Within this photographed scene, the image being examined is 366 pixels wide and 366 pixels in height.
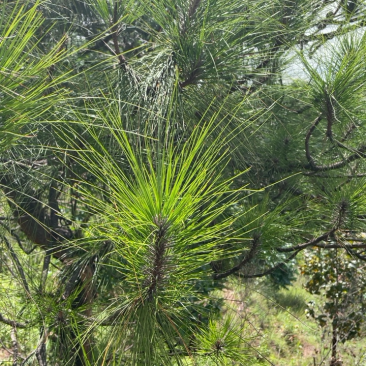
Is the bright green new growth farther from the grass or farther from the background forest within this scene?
the grass

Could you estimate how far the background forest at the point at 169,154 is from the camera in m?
1.12

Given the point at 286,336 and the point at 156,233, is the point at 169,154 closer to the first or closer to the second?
the point at 156,233

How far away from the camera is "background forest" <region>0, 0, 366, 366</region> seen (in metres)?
1.12

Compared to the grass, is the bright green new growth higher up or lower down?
higher up

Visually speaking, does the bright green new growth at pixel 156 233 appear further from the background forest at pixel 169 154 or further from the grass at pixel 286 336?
the grass at pixel 286 336

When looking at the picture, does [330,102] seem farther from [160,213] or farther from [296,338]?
[296,338]

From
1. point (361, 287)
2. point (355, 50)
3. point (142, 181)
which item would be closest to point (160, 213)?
point (142, 181)

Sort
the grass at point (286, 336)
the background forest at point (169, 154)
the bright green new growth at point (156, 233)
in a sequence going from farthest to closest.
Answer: the grass at point (286, 336), the background forest at point (169, 154), the bright green new growth at point (156, 233)

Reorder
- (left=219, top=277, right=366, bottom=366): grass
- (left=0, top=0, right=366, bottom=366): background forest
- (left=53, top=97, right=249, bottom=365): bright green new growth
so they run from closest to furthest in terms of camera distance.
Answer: (left=53, top=97, right=249, bottom=365): bright green new growth < (left=0, top=0, right=366, bottom=366): background forest < (left=219, top=277, right=366, bottom=366): grass

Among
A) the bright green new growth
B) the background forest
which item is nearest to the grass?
the background forest

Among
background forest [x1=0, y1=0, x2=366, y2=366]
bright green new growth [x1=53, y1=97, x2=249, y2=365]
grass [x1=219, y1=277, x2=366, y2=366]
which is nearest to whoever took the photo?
bright green new growth [x1=53, y1=97, x2=249, y2=365]

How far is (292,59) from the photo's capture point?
204 cm

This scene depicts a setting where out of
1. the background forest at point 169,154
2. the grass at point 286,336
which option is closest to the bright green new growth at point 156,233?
the background forest at point 169,154

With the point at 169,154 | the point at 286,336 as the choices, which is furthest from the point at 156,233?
the point at 286,336
